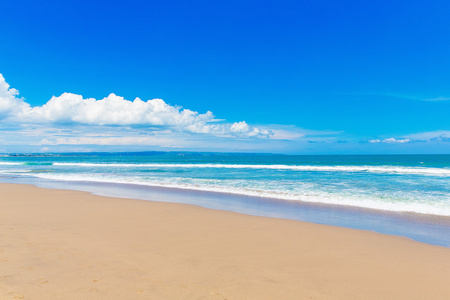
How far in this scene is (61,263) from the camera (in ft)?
15.3

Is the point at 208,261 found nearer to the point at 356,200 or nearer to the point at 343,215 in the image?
the point at 343,215

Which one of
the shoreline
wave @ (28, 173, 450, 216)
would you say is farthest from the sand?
wave @ (28, 173, 450, 216)

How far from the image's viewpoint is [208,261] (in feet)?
16.3

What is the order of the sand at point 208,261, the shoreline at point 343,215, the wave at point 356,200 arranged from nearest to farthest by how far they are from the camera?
the sand at point 208,261 < the shoreline at point 343,215 < the wave at point 356,200

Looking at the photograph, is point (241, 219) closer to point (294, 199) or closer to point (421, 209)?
point (294, 199)

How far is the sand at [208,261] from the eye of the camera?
3877 mm

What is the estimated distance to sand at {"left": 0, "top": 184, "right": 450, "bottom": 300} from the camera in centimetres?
388

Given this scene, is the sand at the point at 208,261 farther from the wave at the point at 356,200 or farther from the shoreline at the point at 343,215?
the wave at the point at 356,200

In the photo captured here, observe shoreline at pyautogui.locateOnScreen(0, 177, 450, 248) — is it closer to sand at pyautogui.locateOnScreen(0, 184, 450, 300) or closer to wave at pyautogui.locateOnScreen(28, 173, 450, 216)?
wave at pyautogui.locateOnScreen(28, 173, 450, 216)

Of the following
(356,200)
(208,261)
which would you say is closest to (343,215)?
(356,200)

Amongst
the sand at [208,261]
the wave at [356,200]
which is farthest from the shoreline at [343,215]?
the sand at [208,261]

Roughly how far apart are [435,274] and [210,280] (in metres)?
3.78

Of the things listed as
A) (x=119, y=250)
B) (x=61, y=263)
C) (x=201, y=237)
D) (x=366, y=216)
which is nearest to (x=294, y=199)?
(x=366, y=216)

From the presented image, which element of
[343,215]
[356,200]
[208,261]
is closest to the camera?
[208,261]
